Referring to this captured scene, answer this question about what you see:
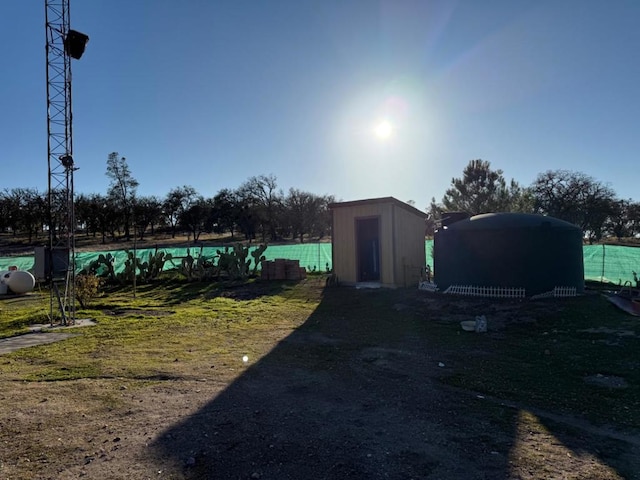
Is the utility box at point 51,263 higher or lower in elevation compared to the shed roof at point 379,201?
lower

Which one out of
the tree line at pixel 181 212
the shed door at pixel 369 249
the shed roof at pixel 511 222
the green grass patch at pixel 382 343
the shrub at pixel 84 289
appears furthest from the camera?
the tree line at pixel 181 212

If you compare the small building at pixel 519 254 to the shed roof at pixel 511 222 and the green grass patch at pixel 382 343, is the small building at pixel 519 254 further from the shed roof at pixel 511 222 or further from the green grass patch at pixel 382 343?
the green grass patch at pixel 382 343

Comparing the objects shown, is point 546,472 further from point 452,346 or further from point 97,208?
point 97,208

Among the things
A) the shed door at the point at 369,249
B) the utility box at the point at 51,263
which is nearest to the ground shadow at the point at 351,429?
the utility box at the point at 51,263

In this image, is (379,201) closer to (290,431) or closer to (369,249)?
(369,249)

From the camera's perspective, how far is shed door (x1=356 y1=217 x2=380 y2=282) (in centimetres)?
1385

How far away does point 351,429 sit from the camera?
3.48 meters

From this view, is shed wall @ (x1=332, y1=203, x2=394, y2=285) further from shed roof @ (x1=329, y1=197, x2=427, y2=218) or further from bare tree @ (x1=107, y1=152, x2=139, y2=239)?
bare tree @ (x1=107, y1=152, x2=139, y2=239)

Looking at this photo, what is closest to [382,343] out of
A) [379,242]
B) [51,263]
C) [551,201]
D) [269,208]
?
[379,242]

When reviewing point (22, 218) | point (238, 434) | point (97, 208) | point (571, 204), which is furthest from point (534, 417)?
point (22, 218)

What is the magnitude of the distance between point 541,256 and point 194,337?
7.74m

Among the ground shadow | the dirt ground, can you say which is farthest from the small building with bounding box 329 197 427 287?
the dirt ground

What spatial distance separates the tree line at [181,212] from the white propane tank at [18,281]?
29.6m

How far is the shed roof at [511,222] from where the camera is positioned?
977 cm
